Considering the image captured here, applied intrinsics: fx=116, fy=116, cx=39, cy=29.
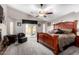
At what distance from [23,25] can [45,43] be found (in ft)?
1.77

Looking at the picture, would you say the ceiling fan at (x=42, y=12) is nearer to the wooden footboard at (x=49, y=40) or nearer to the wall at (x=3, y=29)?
the wooden footboard at (x=49, y=40)

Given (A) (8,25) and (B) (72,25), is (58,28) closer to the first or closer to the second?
(B) (72,25)

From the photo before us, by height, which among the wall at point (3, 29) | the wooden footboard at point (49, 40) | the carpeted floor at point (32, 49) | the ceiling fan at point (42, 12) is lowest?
the carpeted floor at point (32, 49)

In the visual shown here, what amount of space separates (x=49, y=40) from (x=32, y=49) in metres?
0.36

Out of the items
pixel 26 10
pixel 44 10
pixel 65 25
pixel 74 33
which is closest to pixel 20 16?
pixel 26 10

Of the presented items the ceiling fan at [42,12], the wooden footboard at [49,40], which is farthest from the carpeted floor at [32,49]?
the ceiling fan at [42,12]

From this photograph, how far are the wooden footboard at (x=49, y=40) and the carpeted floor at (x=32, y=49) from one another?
0.25ft

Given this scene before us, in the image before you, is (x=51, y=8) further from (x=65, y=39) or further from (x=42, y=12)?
(x=65, y=39)

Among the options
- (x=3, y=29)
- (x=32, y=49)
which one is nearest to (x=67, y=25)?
(x=32, y=49)

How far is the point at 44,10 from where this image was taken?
2.16m

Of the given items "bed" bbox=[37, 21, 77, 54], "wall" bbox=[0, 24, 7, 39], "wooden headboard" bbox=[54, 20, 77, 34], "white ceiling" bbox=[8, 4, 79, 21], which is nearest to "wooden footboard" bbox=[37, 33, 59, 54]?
"bed" bbox=[37, 21, 77, 54]

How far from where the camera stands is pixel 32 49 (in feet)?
7.14

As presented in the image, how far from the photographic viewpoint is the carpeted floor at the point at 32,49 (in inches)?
84.2
